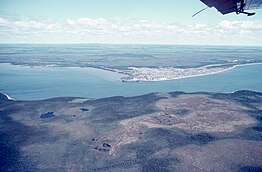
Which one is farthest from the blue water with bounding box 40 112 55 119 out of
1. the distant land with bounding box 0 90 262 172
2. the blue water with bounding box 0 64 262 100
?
the blue water with bounding box 0 64 262 100

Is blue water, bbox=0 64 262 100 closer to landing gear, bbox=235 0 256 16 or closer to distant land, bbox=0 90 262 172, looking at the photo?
distant land, bbox=0 90 262 172

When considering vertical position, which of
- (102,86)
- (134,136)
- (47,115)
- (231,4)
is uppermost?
(231,4)

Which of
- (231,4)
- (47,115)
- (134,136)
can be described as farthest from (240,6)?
(47,115)

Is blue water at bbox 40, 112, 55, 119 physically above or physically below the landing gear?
below

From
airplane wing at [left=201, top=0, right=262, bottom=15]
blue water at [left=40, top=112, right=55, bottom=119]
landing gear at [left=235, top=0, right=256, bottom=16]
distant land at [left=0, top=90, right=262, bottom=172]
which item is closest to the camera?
airplane wing at [left=201, top=0, right=262, bottom=15]

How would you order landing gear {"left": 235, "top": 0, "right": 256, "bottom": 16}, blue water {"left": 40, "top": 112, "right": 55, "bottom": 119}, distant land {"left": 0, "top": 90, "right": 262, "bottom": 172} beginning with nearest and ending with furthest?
landing gear {"left": 235, "top": 0, "right": 256, "bottom": 16} < distant land {"left": 0, "top": 90, "right": 262, "bottom": 172} < blue water {"left": 40, "top": 112, "right": 55, "bottom": 119}

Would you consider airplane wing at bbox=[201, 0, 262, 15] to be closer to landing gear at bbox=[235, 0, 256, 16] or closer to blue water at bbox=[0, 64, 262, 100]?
landing gear at bbox=[235, 0, 256, 16]

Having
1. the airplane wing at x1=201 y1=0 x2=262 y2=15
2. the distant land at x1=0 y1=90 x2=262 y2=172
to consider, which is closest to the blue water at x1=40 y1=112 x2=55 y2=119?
the distant land at x1=0 y1=90 x2=262 y2=172

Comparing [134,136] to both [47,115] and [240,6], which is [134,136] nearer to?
[47,115]

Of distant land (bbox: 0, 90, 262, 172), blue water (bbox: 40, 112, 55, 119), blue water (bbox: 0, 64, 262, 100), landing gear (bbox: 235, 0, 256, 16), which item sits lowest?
blue water (bbox: 0, 64, 262, 100)

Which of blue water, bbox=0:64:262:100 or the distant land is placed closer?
the distant land
